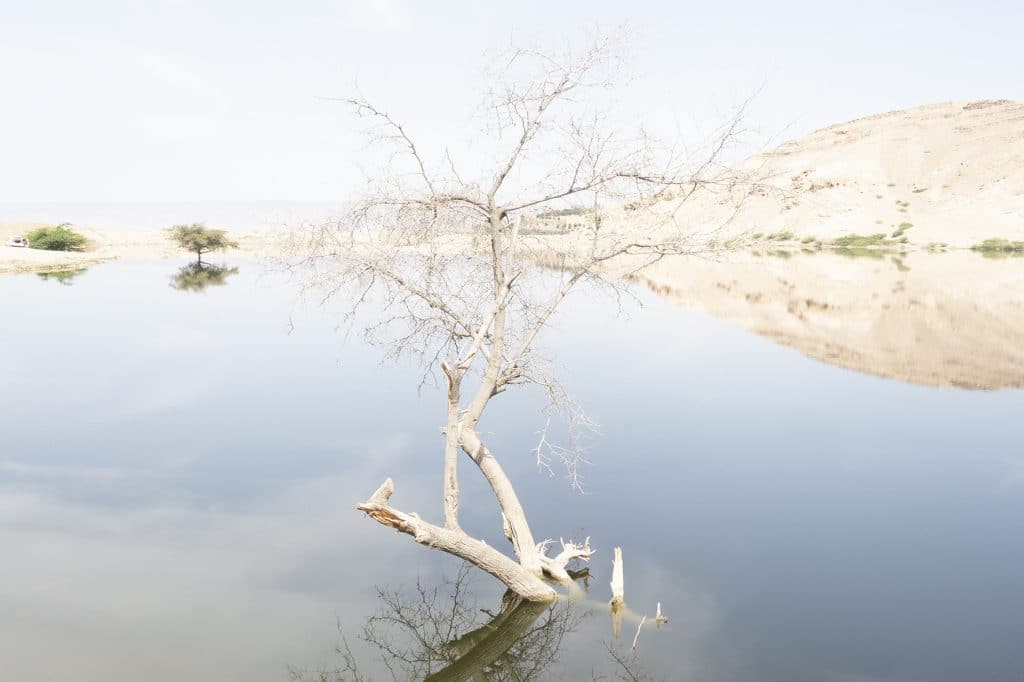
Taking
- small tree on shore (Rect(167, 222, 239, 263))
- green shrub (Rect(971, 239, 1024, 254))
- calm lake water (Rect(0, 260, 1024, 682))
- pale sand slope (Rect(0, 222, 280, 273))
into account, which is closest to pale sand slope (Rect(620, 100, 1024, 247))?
green shrub (Rect(971, 239, 1024, 254))

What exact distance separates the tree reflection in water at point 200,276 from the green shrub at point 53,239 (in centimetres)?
1294

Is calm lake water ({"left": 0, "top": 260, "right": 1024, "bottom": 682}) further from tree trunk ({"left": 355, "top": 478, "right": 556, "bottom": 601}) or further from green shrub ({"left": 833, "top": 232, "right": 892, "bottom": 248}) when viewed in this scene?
green shrub ({"left": 833, "top": 232, "right": 892, "bottom": 248})

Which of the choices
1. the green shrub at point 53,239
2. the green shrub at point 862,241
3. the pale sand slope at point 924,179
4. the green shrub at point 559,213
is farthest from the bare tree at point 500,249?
the green shrub at point 862,241

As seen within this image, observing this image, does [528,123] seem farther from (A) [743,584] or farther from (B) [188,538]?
(B) [188,538]

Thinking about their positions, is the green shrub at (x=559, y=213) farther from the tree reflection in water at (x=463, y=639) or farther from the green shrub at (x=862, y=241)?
the green shrub at (x=862, y=241)

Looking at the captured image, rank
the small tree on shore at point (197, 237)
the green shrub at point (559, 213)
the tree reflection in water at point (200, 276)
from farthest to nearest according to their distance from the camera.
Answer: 1. the small tree on shore at point (197, 237)
2. the tree reflection in water at point (200, 276)
3. the green shrub at point (559, 213)

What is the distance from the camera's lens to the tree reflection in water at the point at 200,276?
5888cm

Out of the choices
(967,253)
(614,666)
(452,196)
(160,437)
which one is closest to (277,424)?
(160,437)

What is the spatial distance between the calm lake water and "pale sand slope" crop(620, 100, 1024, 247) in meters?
59.2

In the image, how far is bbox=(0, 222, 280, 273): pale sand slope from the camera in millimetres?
70438

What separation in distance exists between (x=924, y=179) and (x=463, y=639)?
120m

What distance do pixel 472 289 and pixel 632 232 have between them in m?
2.65

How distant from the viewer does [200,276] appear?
66.9 metres

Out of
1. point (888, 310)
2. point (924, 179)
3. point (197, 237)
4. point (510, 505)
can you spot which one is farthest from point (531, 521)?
point (924, 179)
